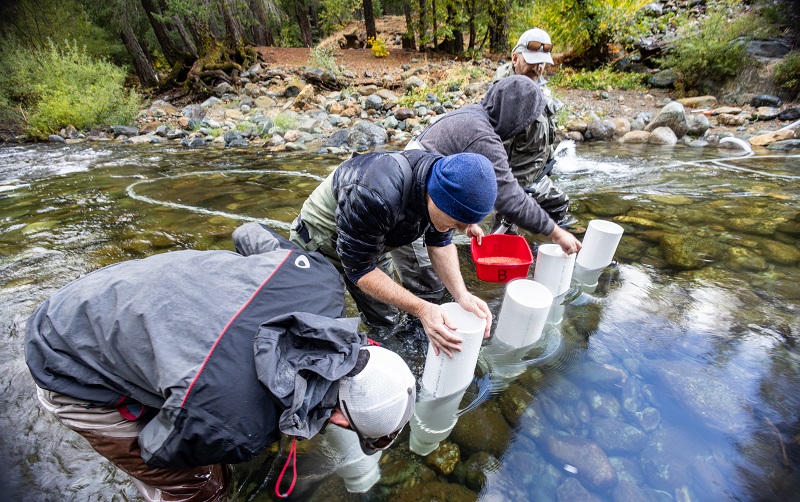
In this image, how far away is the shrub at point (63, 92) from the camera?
Result: 10320 mm

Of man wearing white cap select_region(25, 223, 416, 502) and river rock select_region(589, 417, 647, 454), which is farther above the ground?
man wearing white cap select_region(25, 223, 416, 502)

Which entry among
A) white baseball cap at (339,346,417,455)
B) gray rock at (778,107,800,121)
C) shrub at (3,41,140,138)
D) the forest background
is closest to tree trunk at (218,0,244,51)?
the forest background

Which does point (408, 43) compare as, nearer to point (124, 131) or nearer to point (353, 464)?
point (124, 131)

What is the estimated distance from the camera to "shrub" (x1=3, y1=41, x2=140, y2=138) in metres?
10.3

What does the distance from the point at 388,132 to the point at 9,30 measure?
12.0m

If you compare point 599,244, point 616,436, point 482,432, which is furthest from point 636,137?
point 482,432

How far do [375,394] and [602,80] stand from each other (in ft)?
44.3

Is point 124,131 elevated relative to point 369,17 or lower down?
lower down

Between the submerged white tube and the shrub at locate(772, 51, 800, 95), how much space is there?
12.7 meters

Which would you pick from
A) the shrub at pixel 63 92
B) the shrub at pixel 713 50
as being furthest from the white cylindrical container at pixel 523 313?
the shrub at pixel 63 92

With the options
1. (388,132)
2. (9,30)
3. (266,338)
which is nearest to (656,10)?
(388,132)

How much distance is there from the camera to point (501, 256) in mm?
3174

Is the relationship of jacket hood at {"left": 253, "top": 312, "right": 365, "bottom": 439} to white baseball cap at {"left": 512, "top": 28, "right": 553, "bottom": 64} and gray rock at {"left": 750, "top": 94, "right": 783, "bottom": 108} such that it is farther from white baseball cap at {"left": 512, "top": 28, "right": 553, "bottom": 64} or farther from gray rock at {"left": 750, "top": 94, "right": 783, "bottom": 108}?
gray rock at {"left": 750, "top": 94, "right": 783, "bottom": 108}

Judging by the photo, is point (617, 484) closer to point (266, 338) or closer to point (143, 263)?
point (266, 338)
